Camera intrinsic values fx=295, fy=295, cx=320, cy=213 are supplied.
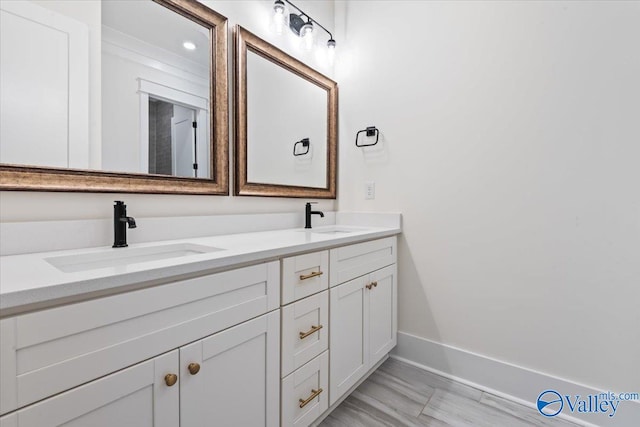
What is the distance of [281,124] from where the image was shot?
Result: 5.94ft

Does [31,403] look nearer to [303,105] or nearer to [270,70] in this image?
[270,70]

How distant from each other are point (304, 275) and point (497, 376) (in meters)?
1.24

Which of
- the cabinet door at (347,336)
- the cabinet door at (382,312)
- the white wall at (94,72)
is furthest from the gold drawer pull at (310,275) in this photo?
the white wall at (94,72)

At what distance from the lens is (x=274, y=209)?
1763 millimetres

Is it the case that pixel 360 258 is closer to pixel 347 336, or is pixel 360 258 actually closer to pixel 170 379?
pixel 347 336

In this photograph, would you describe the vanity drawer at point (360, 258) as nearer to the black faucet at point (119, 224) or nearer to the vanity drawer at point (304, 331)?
the vanity drawer at point (304, 331)

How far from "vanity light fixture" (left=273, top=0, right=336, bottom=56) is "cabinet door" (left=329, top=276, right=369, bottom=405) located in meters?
1.51

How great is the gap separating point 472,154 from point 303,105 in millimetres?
1081

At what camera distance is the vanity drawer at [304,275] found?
3.53 feet

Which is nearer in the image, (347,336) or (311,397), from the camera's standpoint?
(311,397)

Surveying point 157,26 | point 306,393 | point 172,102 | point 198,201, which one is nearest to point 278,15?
point 157,26

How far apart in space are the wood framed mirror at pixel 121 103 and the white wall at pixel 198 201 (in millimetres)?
37

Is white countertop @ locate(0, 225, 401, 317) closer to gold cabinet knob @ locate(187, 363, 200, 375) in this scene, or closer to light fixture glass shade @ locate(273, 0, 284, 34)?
gold cabinet knob @ locate(187, 363, 200, 375)

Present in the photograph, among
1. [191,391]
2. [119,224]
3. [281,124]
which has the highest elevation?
[281,124]
